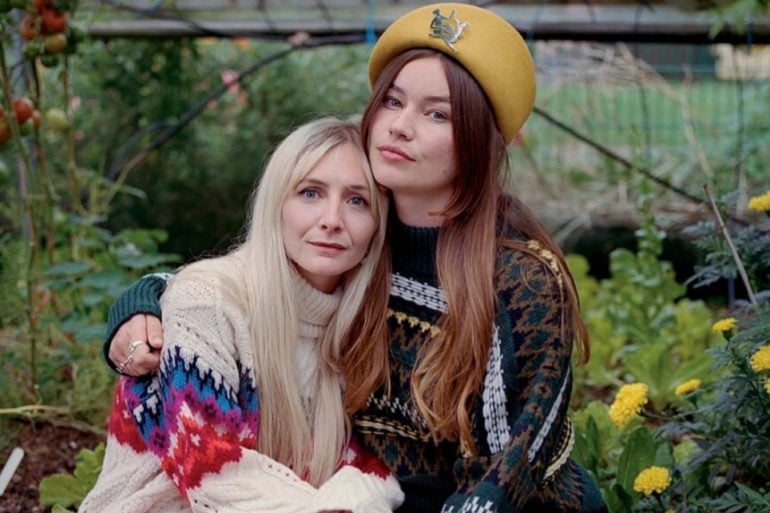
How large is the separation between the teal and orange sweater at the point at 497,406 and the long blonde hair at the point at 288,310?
93mm

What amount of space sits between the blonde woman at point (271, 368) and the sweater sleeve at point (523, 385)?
0.25 meters

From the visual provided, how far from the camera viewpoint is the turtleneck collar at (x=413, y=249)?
2.56m

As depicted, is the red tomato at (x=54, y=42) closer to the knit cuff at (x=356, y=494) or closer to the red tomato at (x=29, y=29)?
the red tomato at (x=29, y=29)

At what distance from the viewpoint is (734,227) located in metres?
4.43

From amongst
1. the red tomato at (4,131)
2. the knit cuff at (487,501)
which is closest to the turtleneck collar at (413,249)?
the knit cuff at (487,501)

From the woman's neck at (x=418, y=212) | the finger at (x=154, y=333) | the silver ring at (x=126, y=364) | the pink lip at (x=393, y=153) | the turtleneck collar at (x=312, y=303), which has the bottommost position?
the silver ring at (x=126, y=364)

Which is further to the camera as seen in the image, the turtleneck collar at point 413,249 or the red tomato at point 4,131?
the red tomato at point 4,131

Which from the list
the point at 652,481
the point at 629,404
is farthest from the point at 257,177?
the point at 652,481

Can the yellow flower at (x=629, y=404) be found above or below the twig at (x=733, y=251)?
below

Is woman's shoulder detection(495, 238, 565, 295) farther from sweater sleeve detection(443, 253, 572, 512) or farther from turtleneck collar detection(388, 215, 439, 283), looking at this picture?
turtleneck collar detection(388, 215, 439, 283)

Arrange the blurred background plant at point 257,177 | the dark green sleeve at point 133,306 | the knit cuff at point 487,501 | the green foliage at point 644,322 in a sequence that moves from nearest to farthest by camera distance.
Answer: the knit cuff at point 487,501, the dark green sleeve at point 133,306, the blurred background plant at point 257,177, the green foliage at point 644,322

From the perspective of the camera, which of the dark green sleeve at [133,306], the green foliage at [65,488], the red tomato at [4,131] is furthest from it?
the red tomato at [4,131]

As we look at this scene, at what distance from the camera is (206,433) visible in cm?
232

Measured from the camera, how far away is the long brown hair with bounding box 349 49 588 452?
242 cm
